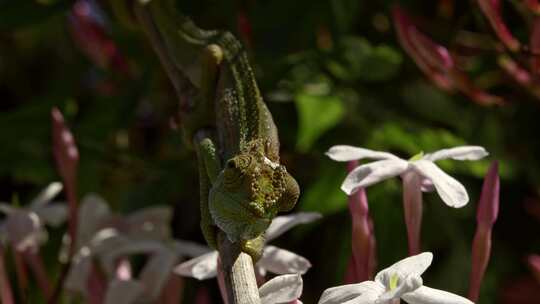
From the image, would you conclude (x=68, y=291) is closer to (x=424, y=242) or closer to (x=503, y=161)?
(x=424, y=242)

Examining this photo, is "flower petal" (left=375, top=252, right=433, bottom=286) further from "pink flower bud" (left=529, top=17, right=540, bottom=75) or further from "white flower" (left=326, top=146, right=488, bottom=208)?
"pink flower bud" (left=529, top=17, right=540, bottom=75)

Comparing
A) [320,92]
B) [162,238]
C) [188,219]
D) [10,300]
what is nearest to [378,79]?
[320,92]

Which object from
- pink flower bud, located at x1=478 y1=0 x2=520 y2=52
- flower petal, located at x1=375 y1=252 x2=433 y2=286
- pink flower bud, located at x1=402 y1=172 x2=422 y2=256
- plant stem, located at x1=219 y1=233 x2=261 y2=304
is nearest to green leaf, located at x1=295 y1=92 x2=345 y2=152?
pink flower bud, located at x1=478 y1=0 x2=520 y2=52

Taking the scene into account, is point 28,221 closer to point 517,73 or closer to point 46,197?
point 46,197

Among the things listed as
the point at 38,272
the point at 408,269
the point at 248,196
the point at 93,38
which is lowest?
the point at 38,272

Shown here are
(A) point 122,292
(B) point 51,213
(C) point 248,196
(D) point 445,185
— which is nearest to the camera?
(C) point 248,196

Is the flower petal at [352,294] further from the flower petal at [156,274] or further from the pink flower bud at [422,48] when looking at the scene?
the pink flower bud at [422,48]

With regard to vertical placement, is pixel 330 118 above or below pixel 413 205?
below

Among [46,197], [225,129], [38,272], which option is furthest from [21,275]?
[225,129]
